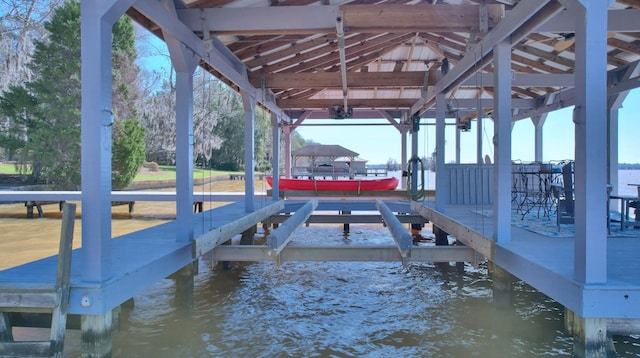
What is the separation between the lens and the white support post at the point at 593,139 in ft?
9.84

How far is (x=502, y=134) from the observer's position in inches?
181

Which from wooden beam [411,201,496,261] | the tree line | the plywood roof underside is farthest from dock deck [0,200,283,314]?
the tree line

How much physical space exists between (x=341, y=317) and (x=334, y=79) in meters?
4.25

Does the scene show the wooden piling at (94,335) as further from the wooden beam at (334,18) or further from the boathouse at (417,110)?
the wooden beam at (334,18)

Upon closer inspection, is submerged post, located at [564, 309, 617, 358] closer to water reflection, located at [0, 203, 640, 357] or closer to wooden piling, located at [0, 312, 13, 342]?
water reflection, located at [0, 203, 640, 357]

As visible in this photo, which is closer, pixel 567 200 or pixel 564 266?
pixel 564 266

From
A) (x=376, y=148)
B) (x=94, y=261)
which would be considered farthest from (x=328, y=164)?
(x=376, y=148)

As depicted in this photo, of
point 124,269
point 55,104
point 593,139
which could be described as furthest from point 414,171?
point 55,104

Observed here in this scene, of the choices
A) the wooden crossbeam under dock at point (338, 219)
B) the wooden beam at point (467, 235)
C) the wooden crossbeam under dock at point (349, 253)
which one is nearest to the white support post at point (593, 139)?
the wooden beam at point (467, 235)

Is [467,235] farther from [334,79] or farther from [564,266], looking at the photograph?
[334,79]

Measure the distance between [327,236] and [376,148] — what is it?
68491mm

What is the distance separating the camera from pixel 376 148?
259ft

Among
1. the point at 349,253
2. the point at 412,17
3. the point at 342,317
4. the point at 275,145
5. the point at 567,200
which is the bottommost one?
the point at 342,317

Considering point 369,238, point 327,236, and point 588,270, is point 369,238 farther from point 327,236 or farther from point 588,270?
point 588,270
